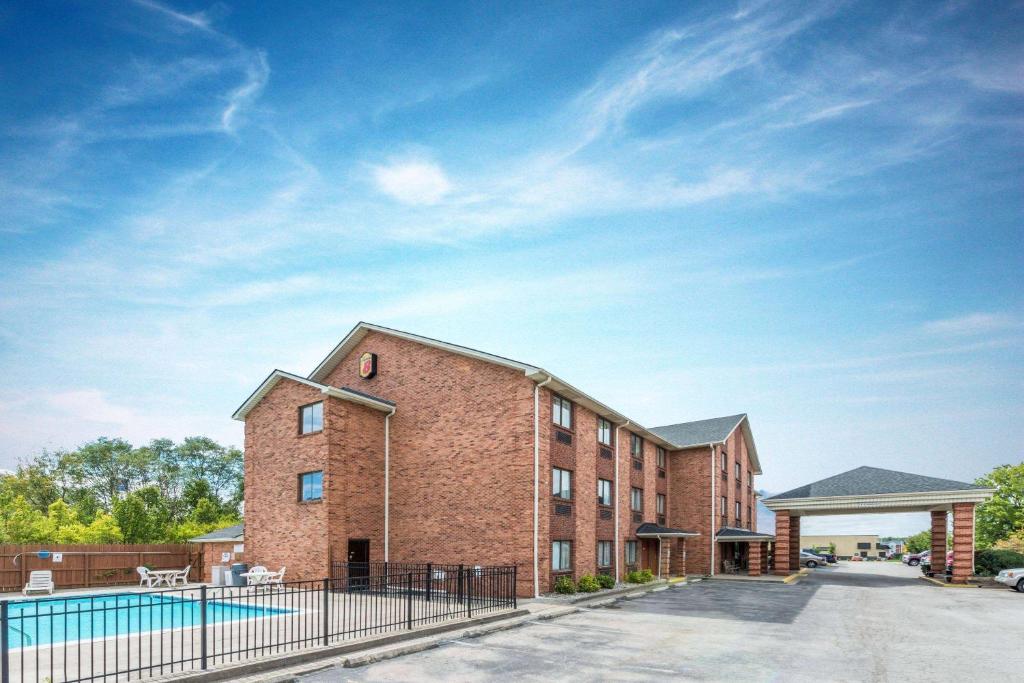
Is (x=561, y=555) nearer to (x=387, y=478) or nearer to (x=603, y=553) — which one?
(x=603, y=553)

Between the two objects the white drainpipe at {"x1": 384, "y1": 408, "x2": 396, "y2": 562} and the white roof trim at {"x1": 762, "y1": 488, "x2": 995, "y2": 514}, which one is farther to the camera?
the white roof trim at {"x1": 762, "y1": 488, "x2": 995, "y2": 514}

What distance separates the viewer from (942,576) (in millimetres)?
37594

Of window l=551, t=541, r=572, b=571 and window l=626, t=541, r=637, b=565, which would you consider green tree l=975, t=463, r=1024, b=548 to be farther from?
window l=551, t=541, r=572, b=571

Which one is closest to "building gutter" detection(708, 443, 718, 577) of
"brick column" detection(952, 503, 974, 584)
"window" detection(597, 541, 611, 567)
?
"brick column" detection(952, 503, 974, 584)

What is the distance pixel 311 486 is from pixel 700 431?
26.7 m

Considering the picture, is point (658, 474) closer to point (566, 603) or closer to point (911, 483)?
point (911, 483)

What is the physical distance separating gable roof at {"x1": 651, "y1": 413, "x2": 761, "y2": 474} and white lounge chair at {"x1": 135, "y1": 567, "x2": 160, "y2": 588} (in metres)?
27.8

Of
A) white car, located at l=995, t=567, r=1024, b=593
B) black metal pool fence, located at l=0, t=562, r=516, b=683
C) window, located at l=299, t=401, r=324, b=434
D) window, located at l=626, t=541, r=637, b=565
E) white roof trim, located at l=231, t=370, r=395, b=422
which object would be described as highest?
white roof trim, located at l=231, t=370, r=395, b=422

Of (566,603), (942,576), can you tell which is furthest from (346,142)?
(942,576)

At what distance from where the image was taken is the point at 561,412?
27188 mm

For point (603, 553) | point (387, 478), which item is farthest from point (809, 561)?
point (387, 478)

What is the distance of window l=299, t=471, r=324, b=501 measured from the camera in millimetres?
26462

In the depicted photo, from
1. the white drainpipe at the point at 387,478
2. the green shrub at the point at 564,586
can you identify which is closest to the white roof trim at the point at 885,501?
the green shrub at the point at 564,586

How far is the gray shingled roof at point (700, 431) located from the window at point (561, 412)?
55.1 ft
